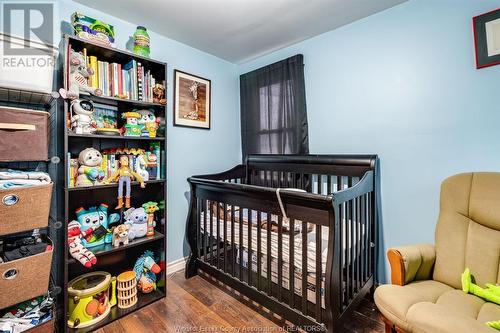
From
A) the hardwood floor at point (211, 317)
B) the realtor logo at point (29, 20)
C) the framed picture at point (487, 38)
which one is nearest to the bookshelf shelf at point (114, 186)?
the hardwood floor at point (211, 317)

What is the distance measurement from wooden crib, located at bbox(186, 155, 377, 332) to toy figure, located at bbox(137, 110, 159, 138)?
53 cm

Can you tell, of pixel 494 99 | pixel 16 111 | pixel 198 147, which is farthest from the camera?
pixel 198 147

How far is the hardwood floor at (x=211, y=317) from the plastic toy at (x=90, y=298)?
12 centimetres

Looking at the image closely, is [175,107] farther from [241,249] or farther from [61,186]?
[241,249]

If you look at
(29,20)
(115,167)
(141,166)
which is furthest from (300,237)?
(29,20)

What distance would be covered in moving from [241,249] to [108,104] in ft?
5.00

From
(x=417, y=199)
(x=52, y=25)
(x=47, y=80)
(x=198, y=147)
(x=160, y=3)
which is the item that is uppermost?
(x=160, y=3)

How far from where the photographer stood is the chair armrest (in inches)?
54.8

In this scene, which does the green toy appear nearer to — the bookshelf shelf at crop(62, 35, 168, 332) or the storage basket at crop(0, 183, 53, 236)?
the bookshelf shelf at crop(62, 35, 168, 332)

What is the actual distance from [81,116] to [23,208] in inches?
24.8

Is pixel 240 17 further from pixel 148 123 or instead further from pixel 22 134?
pixel 22 134

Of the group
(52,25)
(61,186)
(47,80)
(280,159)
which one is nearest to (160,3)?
(52,25)

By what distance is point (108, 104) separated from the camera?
Answer: 1868 millimetres

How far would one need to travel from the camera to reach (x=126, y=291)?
1794 mm
